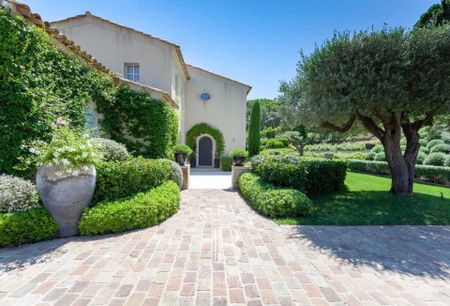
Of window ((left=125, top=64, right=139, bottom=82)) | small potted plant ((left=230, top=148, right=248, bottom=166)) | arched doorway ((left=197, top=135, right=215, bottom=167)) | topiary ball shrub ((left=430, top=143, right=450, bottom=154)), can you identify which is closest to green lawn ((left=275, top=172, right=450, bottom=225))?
small potted plant ((left=230, top=148, right=248, bottom=166))

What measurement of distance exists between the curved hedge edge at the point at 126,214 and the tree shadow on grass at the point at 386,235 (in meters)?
Answer: 3.34

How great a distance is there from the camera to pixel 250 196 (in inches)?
311

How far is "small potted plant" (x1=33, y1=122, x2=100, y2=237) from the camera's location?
15.6 ft

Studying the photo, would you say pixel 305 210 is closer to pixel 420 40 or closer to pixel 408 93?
pixel 408 93

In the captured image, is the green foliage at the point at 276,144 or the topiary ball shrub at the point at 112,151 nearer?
the topiary ball shrub at the point at 112,151

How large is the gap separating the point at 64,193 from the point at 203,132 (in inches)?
564

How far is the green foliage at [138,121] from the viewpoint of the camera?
10680mm

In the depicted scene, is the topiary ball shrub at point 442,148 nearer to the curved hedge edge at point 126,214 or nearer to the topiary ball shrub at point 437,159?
the topiary ball shrub at point 437,159

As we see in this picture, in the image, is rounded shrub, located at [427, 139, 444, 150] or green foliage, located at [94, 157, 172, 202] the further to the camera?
rounded shrub, located at [427, 139, 444, 150]

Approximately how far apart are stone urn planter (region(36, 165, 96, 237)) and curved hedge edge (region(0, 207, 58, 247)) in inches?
6.2

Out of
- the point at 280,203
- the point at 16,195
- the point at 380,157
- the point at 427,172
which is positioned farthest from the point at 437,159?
the point at 16,195

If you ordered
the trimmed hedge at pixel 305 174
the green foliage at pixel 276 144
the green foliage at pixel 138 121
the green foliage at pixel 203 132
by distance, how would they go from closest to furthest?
→ the trimmed hedge at pixel 305 174 → the green foliage at pixel 138 121 → the green foliage at pixel 203 132 → the green foliage at pixel 276 144

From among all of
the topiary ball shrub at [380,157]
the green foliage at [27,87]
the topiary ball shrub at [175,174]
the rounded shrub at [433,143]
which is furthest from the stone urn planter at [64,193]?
the rounded shrub at [433,143]

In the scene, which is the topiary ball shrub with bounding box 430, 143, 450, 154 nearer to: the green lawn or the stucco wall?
the green lawn
